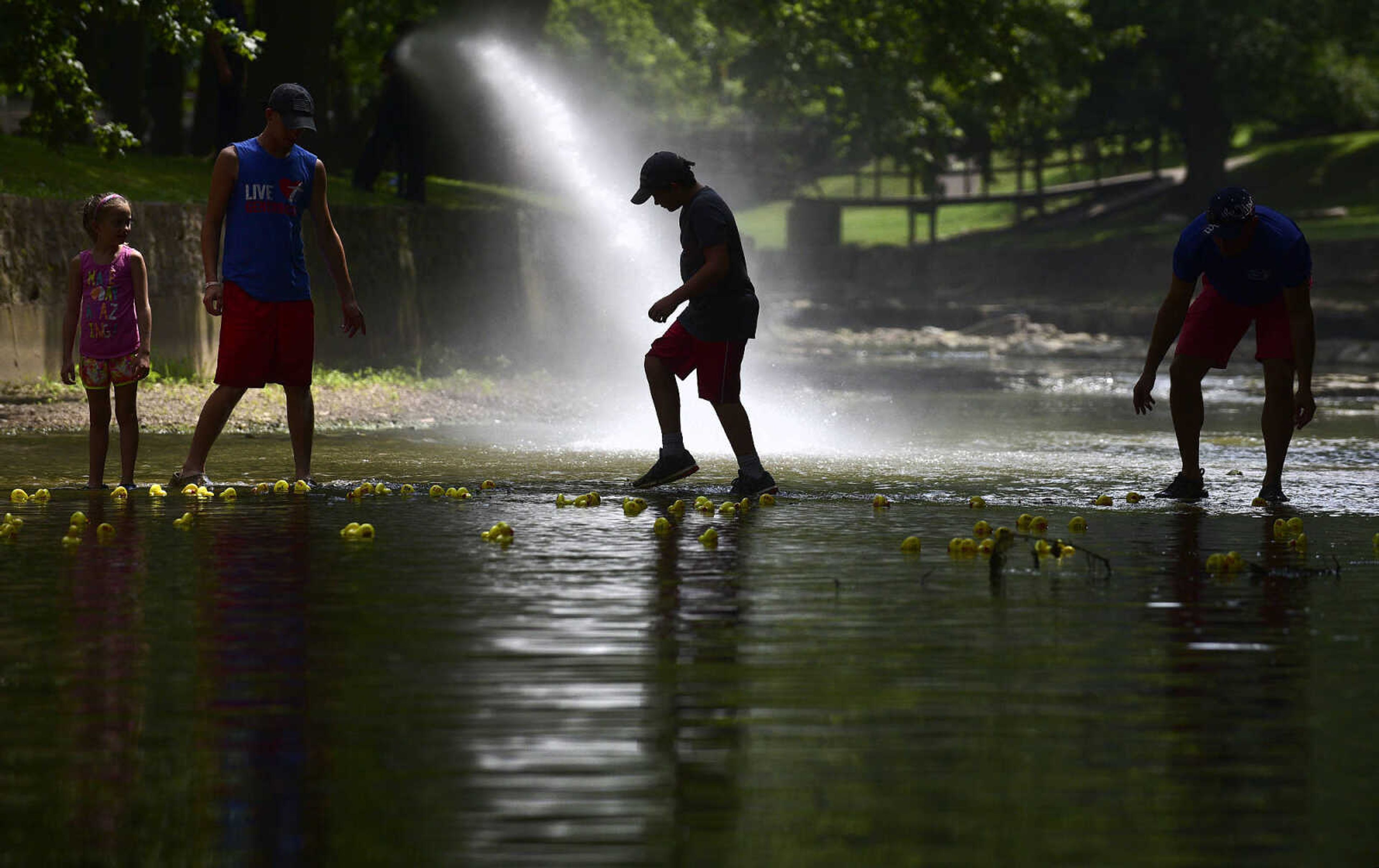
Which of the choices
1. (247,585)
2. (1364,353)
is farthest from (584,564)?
(1364,353)

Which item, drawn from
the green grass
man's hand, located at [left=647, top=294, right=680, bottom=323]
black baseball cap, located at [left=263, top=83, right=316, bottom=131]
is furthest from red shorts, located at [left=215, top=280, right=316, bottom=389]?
the green grass

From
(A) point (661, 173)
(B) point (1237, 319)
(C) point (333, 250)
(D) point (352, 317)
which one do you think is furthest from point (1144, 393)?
(C) point (333, 250)

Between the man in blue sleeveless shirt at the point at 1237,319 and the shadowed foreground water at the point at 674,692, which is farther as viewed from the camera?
the man in blue sleeveless shirt at the point at 1237,319

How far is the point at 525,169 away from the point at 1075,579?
20.5 metres

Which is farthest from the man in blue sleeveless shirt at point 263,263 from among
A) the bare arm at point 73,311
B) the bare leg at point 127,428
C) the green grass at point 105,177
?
the green grass at point 105,177

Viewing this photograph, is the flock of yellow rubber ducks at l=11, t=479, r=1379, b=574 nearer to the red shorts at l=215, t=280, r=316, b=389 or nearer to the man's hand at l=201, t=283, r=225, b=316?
the red shorts at l=215, t=280, r=316, b=389

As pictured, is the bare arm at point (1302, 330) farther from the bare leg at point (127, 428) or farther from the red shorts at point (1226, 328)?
the bare leg at point (127, 428)

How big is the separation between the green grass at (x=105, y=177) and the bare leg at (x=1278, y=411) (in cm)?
941

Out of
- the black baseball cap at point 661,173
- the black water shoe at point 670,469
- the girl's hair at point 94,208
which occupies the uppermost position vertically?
the black baseball cap at point 661,173

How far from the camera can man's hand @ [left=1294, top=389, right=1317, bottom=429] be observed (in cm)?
1004

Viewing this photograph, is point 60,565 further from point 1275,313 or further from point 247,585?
point 1275,313

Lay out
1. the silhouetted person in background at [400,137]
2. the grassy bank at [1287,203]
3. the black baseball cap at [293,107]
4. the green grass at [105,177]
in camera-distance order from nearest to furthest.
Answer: the black baseball cap at [293,107] < the green grass at [105,177] < the silhouetted person in background at [400,137] < the grassy bank at [1287,203]

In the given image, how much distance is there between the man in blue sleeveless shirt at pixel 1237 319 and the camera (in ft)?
32.1

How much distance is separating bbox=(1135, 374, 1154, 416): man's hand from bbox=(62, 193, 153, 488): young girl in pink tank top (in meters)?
5.05
